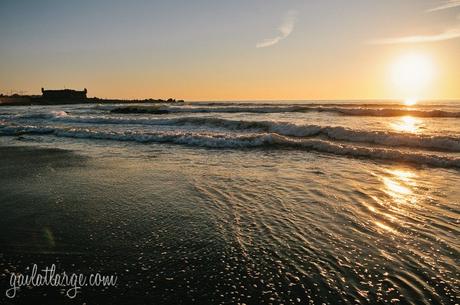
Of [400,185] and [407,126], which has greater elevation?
[407,126]

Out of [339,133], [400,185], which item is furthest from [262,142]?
[400,185]

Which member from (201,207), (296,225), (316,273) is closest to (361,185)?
(296,225)

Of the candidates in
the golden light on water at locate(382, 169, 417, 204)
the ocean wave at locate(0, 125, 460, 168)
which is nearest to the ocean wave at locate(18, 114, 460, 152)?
the ocean wave at locate(0, 125, 460, 168)

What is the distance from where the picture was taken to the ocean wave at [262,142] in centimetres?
1071

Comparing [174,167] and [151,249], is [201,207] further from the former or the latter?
[174,167]

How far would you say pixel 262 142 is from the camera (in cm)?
1482

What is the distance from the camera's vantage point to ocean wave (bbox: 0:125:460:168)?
35.1ft

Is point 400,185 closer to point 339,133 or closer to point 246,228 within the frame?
point 246,228

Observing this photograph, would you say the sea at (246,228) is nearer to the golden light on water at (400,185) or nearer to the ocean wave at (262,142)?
the golden light on water at (400,185)

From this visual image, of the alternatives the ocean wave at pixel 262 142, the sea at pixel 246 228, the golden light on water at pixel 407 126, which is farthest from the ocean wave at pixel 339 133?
the sea at pixel 246 228

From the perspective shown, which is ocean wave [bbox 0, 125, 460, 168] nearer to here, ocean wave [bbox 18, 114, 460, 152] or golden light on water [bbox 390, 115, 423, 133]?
ocean wave [bbox 18, 114, 460, 152]

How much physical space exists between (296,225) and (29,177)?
7.22m

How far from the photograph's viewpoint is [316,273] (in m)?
3.59

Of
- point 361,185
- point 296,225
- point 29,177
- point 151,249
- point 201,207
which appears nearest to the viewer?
point 151,249
